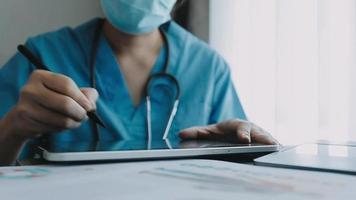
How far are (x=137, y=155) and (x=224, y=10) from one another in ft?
Result: 3.18

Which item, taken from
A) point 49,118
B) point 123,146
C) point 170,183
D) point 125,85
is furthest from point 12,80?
point 170,183

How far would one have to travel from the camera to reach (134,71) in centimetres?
92

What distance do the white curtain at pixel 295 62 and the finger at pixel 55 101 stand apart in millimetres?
727

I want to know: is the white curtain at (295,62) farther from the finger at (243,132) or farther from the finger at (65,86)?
the finger at (65,86)

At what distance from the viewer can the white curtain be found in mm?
976

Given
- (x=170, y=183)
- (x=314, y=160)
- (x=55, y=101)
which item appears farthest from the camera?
(x=55, y=101)

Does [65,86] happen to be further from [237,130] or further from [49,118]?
[237,130]

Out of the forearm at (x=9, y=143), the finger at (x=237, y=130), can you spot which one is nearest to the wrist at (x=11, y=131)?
the forearm at (x=9, y=143)

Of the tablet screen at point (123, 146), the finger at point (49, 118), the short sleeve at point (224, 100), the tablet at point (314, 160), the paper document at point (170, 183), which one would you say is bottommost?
the paper document at point (170, 183)

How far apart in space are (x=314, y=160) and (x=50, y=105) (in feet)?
1.09

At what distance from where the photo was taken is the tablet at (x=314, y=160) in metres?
0.33

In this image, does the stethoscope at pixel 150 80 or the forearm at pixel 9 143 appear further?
the stethoscope at pixel 150 80

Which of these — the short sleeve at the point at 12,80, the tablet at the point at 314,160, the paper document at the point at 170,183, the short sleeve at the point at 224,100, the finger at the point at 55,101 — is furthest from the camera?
the short sleeve at the point at 224,100

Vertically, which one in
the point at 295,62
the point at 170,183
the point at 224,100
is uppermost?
the point at 295,62
